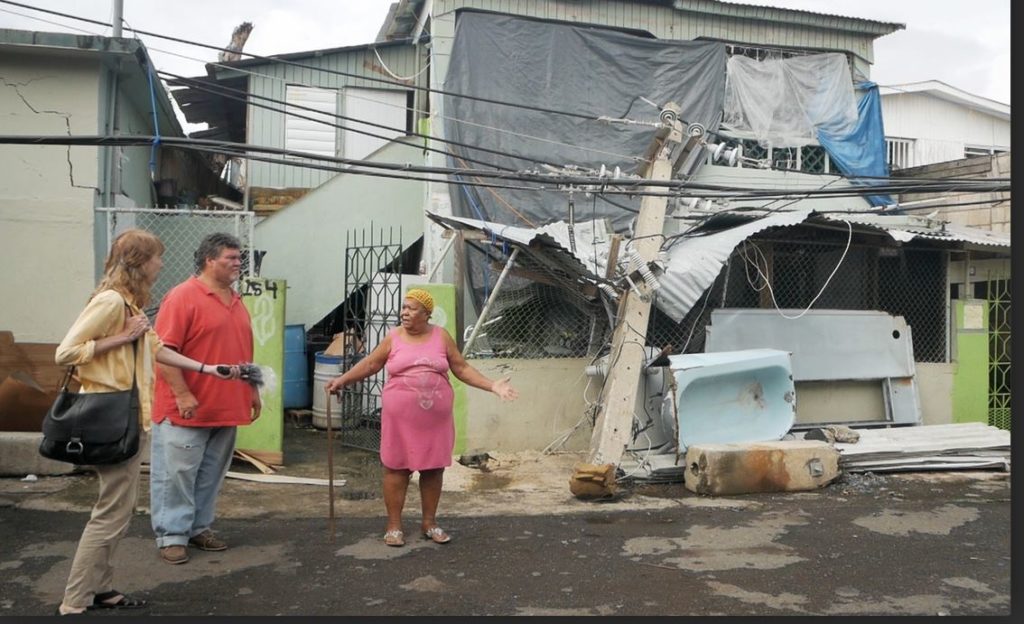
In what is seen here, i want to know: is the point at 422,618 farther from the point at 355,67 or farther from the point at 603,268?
the point at 355,67

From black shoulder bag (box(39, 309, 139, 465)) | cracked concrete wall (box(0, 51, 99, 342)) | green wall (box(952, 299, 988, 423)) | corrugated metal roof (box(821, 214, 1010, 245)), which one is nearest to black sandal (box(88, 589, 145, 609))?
black shoulder bag (box(39, 309, 139, 465))

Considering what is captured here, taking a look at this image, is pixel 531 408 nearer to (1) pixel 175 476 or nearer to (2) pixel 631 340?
(2) pixel 631 340

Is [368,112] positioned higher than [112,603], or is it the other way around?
[368,112]

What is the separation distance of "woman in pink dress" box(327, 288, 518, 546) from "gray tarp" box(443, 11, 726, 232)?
5533 millimetres

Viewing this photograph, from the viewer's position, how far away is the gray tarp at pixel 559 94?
37.2 feet

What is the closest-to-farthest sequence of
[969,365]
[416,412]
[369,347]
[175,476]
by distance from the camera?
1. [175,476]
2. [416,412]
3. [369,347]
4. [969,365]

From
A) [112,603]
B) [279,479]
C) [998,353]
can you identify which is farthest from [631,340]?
[998,353]

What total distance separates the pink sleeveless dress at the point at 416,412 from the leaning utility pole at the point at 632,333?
74.5 inches

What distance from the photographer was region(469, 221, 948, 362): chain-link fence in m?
8.95

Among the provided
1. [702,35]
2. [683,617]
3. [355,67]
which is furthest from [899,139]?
[683,617]

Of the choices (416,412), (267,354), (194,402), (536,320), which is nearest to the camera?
(194,402)

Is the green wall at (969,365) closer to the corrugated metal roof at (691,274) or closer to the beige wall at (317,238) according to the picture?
the corrugated metal roof at (691,274)

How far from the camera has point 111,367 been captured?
407cm

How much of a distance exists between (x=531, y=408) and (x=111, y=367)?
5.25 m
